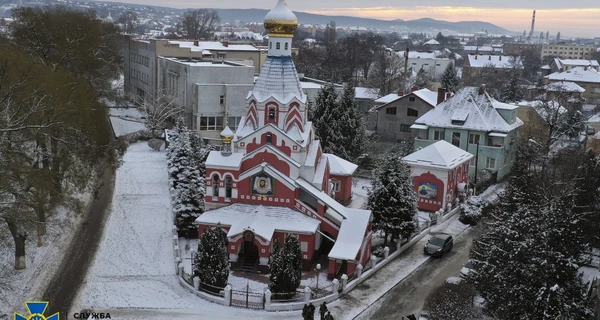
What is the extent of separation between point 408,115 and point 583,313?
105 ft

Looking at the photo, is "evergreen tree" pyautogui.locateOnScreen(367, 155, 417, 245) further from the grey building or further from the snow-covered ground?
the grey building

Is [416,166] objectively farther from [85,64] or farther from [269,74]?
[85,64]

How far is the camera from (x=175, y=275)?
24.2m

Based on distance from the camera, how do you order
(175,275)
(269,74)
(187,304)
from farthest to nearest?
(269,74) < (175,275) < (187,304)

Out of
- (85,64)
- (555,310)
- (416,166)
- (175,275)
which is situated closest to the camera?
(555,310)

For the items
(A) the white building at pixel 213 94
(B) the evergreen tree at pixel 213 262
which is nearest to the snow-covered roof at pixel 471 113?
(A) the white building at pixel 213 94

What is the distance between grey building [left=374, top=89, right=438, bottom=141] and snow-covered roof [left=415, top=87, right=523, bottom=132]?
4.35 metres

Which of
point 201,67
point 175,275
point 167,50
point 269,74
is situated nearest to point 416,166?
point 269,74

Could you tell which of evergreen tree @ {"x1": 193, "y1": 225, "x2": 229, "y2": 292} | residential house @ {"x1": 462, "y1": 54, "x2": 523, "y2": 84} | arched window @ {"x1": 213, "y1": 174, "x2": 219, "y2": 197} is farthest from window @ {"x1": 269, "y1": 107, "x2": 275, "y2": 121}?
residential house @ {"x1": 462, "y1": 54, "x2": 523, "y2": 84}

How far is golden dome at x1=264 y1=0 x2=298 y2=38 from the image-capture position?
27219 mm

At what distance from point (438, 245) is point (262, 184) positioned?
27.5 ft

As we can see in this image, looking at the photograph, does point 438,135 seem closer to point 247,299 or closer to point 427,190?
point 427,190

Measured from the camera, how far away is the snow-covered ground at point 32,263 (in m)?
21.5

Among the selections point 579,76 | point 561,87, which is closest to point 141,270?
point 561,87
